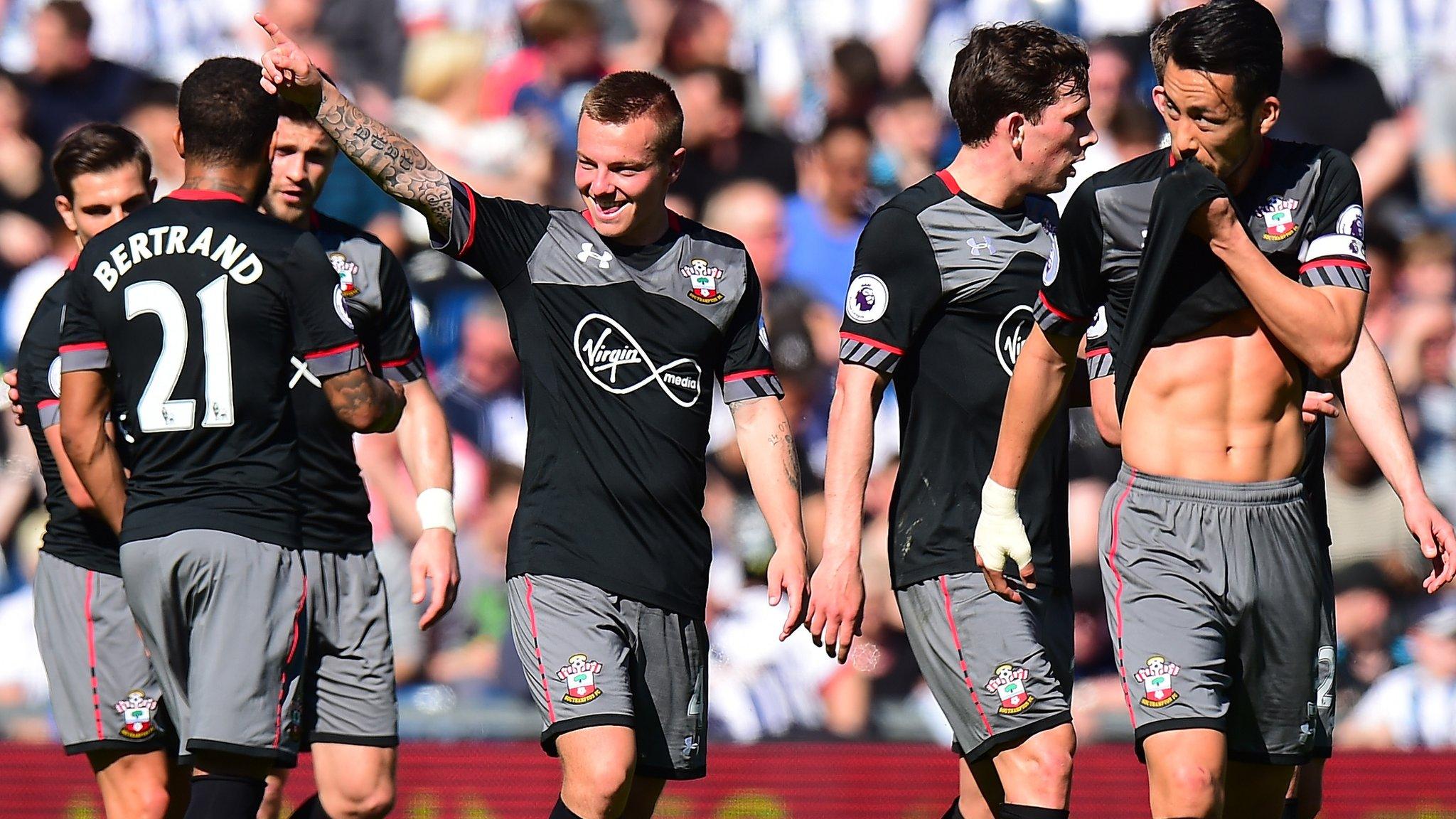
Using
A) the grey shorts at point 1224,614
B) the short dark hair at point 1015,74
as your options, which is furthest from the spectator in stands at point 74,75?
the grey shorts at point 1224,614

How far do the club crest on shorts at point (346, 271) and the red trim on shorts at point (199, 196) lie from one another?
868 millimetres

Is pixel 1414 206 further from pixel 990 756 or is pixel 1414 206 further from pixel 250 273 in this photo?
pixel 250 273

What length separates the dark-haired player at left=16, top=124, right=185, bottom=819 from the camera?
541cm

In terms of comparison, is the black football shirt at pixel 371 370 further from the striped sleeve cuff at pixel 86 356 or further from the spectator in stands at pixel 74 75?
the spectator in stands at pixel 74 75

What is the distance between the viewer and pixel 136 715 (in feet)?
17.7

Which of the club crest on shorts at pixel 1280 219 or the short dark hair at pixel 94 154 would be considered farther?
the short dark hair at pixel 94 154

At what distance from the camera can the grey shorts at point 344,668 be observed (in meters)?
5.38

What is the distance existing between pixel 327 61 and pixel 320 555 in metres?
4.45

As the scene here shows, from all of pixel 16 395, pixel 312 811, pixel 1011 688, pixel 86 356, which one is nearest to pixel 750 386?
pixel 1011 688

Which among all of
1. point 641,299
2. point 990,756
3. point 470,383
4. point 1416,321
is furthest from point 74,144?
point 1416,321

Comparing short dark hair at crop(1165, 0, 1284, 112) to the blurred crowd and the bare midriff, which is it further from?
the blurred crowd

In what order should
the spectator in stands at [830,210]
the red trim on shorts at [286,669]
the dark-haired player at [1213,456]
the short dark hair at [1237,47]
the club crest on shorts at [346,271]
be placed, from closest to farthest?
the short dark hair at [1237,47] < the dark-haired player at [1213,456] < the red trim on shorts at [286,669] < the club crest on shorts at [346,271] < the spectator in stands at [830,210]

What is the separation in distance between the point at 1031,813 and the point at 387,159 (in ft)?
8.25

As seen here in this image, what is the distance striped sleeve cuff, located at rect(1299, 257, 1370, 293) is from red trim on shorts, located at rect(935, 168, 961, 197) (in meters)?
1.08
